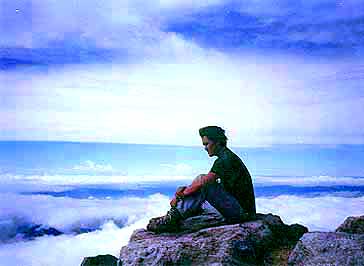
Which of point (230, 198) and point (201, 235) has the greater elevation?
point (230, 198)

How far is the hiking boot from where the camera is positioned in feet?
17.8

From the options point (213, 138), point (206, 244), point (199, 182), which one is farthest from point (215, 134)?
point (206, 244)

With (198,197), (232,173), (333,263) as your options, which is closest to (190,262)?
(198,197)

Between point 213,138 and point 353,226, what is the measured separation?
1.91 meters

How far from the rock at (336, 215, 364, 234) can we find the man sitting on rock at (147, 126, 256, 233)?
1087 mm

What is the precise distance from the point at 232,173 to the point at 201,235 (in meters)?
0.75

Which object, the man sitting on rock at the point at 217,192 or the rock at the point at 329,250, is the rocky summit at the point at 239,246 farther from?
the man sitting on rock at the point at 217,192

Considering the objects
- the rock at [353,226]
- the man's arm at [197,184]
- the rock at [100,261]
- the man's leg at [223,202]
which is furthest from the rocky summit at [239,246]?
the rock at [100,261]

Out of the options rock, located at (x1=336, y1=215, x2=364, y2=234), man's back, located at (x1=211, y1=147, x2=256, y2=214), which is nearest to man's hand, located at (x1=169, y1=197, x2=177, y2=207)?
man's back, located at (x1=211, y1=147, x2=256, y2=214)

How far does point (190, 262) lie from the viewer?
522 cm

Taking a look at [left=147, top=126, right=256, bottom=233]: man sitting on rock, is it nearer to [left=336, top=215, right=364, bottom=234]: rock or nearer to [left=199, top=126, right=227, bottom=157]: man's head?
[left=199, top=126, right=227, bottom=157]: man's head

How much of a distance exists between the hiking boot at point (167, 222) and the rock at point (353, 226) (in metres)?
1.95

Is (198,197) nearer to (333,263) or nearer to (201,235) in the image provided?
(201,235)

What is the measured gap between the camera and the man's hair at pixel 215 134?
5.65 m
